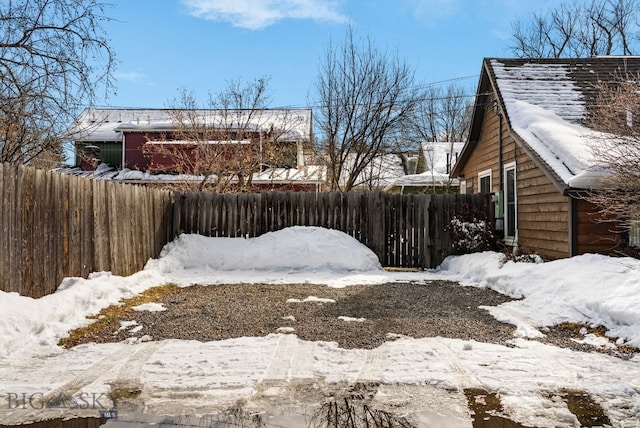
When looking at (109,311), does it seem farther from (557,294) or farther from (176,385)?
(557,294)

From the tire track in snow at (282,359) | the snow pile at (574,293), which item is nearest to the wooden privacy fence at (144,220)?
the snow pile at (574,293)

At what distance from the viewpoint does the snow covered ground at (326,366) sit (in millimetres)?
3086

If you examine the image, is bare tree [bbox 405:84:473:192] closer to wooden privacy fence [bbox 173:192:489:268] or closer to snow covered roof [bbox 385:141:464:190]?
snow covered roof [bbox 385:141:464:190]

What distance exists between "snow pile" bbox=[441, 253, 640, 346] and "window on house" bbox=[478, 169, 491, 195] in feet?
14.5

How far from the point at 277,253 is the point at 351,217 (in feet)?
6.57

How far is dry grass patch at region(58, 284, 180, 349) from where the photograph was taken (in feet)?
14.9

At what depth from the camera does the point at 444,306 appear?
6.30 m

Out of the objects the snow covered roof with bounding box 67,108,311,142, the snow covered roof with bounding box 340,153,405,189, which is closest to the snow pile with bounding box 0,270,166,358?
the snow covered roof with bounding box 67,108,311,142

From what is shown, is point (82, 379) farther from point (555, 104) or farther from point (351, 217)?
point (555, 104)

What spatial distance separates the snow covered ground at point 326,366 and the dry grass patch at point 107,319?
0.14 m

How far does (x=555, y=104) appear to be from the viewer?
10.4 meters

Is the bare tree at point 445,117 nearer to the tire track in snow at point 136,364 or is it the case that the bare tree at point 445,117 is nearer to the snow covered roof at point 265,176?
the snow covered roof at point 265,176

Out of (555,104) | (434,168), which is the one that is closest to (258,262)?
(555,104)

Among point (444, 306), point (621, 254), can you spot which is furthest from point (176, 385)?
point (621, 254)
